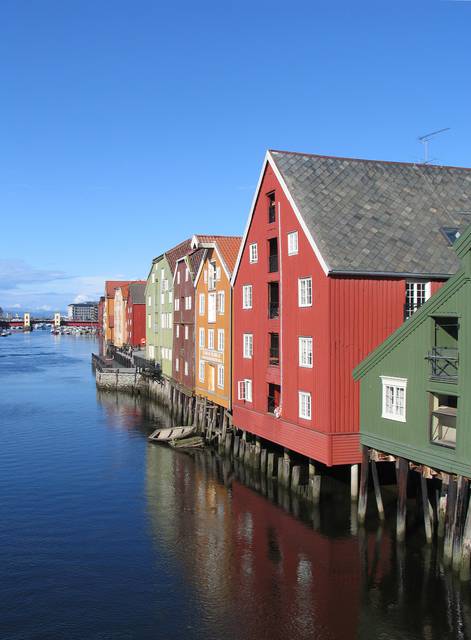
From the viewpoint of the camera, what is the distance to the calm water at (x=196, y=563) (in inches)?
806

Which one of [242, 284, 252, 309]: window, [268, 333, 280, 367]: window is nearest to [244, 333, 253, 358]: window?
[242, 284, 252, 309]: window

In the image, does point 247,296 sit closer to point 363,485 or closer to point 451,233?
point 451,233

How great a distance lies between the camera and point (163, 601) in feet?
72.3

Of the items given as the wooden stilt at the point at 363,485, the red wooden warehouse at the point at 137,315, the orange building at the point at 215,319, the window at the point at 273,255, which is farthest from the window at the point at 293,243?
the red wooden warehouse at the point at 137,315

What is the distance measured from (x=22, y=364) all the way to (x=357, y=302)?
355 feet

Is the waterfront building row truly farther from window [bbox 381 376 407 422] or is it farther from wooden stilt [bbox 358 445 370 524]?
window [bbox 381 376 407 422]

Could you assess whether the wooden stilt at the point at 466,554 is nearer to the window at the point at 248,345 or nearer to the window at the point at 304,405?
the window at the point at 304,405

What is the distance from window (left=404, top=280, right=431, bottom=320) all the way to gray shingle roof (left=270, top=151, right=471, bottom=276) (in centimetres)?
72

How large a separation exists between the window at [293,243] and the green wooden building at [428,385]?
8151 millimetres

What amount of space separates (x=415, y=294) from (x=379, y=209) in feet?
18.3

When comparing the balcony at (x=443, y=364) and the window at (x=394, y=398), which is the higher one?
the balcony at (x=443, y=364)

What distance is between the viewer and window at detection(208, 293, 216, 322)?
167 feet

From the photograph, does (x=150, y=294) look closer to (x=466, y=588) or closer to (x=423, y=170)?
(x=423, y=170)

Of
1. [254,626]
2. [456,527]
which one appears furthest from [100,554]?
[456,527]
